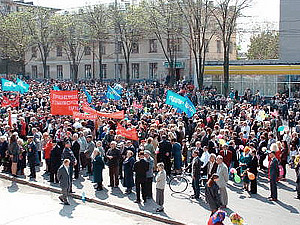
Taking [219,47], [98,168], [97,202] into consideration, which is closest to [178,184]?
[98,168]

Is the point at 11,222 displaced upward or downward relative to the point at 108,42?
downward

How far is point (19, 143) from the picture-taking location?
16828mm

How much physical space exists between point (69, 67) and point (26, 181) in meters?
54.5

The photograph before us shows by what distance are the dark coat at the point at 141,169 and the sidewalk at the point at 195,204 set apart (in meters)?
0.75

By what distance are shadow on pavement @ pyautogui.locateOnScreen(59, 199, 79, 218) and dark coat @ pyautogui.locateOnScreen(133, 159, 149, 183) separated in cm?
202

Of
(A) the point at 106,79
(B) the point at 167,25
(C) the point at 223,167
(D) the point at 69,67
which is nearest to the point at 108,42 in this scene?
(A) the point at 106,79

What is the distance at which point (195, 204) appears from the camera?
44.0 ft

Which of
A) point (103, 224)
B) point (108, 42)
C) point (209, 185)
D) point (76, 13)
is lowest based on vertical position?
point (103, 224)

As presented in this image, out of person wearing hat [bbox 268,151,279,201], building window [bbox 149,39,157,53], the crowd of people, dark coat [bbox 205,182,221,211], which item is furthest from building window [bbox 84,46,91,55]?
dark coat [bbox 205,182,221,211]

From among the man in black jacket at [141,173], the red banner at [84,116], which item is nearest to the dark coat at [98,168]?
the man in black jacket at [141,173]

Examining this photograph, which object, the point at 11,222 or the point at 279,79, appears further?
the point at 279,79

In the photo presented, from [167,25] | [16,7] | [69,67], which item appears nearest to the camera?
[167,25]

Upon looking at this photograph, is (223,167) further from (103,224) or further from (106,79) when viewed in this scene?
(106,79)

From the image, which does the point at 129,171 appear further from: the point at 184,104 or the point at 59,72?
the point at 59,72
